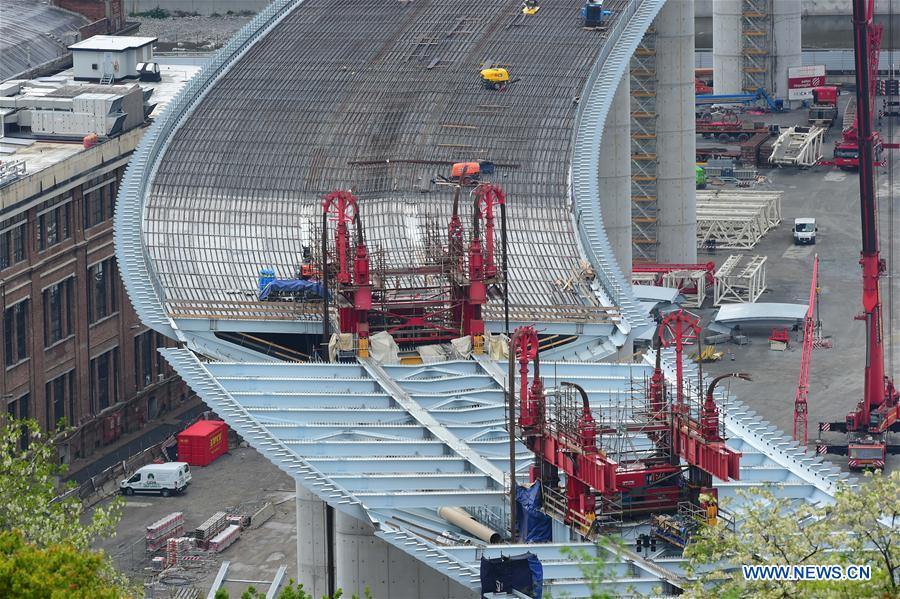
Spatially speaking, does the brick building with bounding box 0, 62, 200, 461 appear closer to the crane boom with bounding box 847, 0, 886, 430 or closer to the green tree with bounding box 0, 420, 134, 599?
the green tree with bounding box 0, 420, 134, 599

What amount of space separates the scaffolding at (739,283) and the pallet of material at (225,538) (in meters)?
59.7

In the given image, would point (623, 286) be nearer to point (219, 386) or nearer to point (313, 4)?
point (219, 386)

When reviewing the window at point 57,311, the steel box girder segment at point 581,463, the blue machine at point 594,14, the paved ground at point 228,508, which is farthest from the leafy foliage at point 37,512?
the blue machine at point 594,14

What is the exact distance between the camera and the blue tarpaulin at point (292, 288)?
134 metres

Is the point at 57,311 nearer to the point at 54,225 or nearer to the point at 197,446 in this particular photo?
the point at 54,225

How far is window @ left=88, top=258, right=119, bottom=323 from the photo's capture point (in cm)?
15912

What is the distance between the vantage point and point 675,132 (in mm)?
195750

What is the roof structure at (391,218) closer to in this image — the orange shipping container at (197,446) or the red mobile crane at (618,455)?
the red mobile crane at (618,455)

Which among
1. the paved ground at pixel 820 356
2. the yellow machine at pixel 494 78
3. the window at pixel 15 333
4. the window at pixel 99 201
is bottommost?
the paved ground at pixel 820 356

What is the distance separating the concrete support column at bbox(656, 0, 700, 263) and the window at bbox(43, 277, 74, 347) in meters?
58.9

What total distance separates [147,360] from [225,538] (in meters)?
32.5

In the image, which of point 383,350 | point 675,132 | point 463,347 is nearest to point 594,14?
point 675,132

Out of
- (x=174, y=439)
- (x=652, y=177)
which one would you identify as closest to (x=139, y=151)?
(x=174, y=439)

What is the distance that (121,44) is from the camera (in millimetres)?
184125
